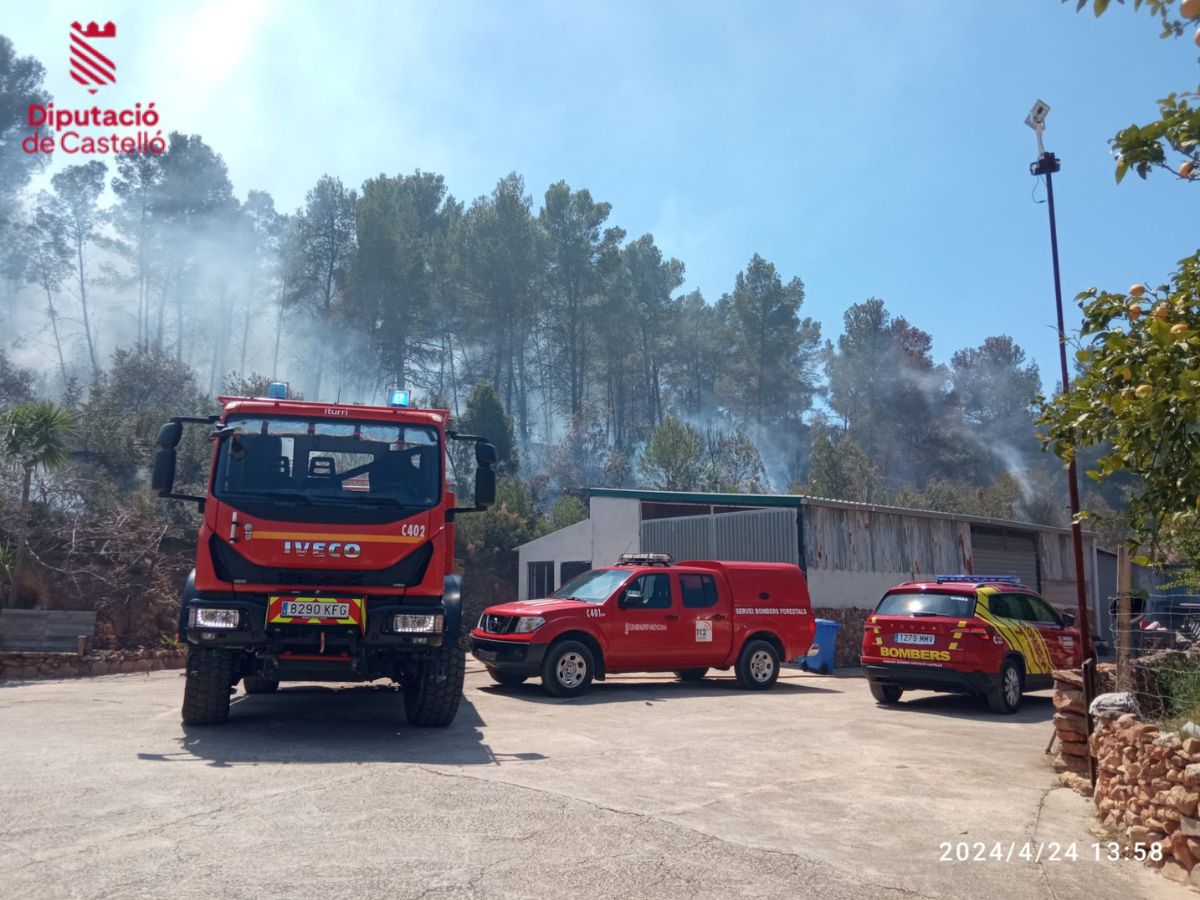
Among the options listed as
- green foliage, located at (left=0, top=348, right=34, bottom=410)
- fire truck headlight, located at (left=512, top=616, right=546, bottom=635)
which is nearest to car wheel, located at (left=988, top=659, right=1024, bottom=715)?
fire truck headlight, located at (left=512, top=616, right=546, bottom=635)

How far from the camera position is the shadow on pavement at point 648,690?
12.6 m

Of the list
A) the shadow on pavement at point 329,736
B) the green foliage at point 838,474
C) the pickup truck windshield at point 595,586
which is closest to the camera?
the shadow on pavement at point 329,736

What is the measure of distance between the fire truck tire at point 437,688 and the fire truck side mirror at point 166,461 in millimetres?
2811

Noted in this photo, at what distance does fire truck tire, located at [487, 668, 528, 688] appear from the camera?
12.6 m

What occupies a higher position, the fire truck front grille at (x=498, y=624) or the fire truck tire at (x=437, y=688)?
the fire truck front grille at (x=498, y=624)

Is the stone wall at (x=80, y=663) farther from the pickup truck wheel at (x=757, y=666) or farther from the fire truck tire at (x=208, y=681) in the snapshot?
the pickup truck wheel at (x=757, y=666)

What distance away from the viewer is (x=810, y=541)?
21.0 m

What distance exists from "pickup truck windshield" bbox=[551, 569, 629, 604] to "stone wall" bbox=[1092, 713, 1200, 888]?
744 cm

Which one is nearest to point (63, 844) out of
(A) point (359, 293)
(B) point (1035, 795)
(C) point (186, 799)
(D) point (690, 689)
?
(C) point (186, 799)

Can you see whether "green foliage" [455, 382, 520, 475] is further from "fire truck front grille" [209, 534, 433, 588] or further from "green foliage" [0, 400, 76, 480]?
"fire truck front grille" [209, 534, 433, 588]

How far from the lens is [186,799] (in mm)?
6023

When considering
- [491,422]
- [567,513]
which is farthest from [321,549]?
[491,422]

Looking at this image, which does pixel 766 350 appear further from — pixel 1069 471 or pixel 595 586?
pixel 1069 471

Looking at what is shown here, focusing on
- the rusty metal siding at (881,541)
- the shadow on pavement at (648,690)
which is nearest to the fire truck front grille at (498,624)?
the shadow on pavement at (648,690)
